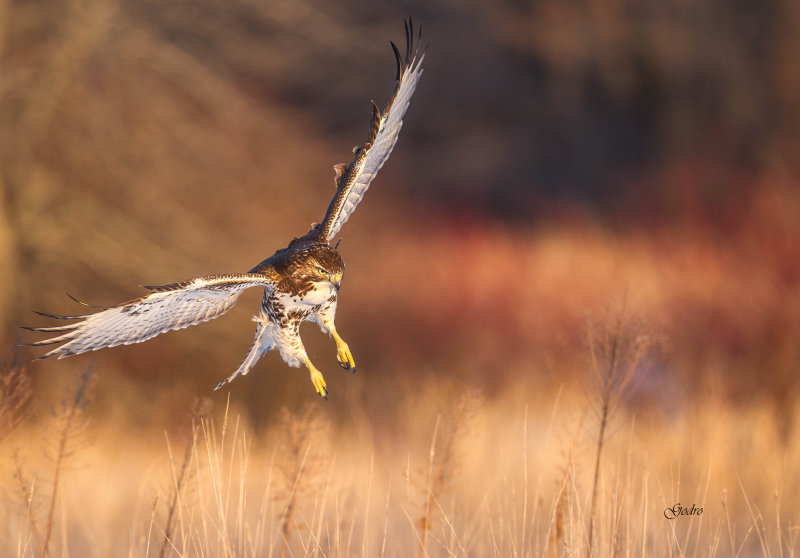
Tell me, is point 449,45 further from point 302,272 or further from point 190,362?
point 302,272

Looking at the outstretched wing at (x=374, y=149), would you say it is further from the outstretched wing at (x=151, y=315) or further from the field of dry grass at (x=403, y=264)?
the field of dry grass at (x=403, y=264)

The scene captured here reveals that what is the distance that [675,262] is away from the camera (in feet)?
27.2

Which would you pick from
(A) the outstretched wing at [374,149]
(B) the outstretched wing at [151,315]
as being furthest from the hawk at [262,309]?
(A) the outstretched wing at [374,149]

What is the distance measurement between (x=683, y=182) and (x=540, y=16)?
15.3 feet

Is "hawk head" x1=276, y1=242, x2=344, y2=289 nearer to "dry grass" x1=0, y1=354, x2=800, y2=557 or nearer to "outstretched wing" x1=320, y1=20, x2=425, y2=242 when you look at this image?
"outstretched wing" x1=320, y1=20, x2=425, y2=242

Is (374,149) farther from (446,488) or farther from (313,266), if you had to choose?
(446,488)

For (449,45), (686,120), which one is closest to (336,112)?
(449,45)

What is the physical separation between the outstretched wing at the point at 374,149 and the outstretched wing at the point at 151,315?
52cm

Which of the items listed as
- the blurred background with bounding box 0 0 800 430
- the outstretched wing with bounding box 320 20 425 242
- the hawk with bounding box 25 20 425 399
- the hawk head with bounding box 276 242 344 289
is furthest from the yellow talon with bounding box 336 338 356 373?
the blurred background with bounding box 0 0 800 430

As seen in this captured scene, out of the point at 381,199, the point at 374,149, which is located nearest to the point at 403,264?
the point at 381,199

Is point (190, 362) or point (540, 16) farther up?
point (540, 16)

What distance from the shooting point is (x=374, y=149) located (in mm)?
3467

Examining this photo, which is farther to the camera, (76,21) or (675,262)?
(675,262)

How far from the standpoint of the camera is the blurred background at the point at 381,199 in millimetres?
6766
